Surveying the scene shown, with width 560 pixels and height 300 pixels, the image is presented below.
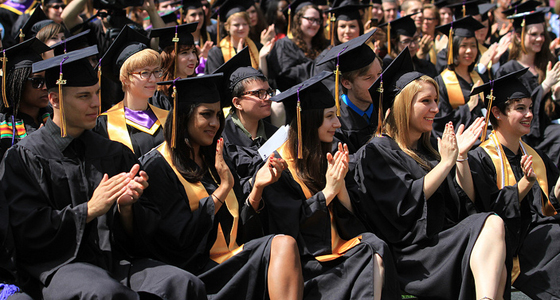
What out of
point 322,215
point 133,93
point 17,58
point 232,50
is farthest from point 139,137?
point 232,50

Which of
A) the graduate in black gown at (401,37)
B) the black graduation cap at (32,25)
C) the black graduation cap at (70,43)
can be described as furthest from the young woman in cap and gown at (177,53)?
the graduate in black gown at (401,37)

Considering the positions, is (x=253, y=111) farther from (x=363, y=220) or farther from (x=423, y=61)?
(x=423, y=61)

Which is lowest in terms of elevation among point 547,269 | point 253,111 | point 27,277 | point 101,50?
point 547,269

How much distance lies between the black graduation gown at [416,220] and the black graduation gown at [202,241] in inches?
32.1

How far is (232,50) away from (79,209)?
12.4 feet

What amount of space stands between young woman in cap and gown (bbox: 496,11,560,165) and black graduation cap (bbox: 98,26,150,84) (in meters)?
3.89

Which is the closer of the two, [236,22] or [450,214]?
[450,214]

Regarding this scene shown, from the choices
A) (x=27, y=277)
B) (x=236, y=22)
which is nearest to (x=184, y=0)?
(x=236, y=22)

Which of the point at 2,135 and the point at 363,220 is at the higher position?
the point at 2,135

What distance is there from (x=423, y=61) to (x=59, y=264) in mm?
4986

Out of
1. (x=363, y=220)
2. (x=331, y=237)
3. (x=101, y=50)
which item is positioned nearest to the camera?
(x=331, y=237)

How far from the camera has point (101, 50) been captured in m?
6.43

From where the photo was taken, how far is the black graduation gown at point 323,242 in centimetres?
346

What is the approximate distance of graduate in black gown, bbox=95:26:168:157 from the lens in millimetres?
4496
